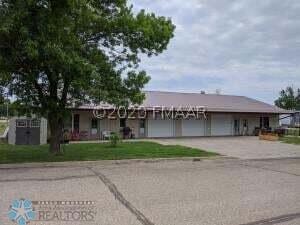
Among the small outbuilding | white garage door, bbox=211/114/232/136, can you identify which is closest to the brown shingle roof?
white garage door, bbox=211/114/232/136

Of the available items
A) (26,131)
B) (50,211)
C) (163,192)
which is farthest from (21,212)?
(26,131)

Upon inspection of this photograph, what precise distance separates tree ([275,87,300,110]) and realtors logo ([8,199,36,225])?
6823 cm

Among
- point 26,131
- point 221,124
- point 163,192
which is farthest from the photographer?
point 221,124

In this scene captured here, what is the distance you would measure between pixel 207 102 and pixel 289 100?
36.4 meters

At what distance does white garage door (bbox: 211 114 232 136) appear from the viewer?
41281 mm

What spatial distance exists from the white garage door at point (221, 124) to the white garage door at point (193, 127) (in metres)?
1.39

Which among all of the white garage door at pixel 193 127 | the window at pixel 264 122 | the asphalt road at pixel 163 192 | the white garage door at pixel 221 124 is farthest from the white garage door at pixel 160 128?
the asphalt road at pixel 163 192

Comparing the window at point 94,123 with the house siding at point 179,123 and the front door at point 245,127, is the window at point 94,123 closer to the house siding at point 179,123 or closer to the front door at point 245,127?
the house siding at point 179,123

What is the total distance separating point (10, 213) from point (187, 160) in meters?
10.9

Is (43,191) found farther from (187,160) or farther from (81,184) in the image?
(187,160)

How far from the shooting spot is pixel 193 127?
131 ft

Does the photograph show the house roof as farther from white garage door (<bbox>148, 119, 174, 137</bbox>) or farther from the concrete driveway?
the concrete driveway

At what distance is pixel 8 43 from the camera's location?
13852 mm

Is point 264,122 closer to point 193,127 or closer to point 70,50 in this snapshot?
point 193,127
